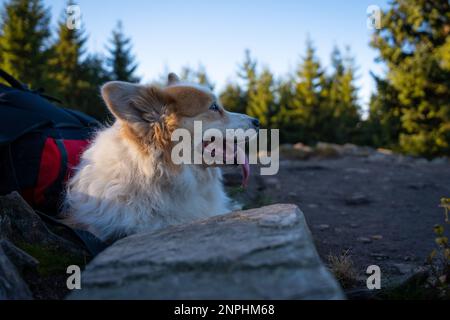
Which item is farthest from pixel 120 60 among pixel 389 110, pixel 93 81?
pixel 389 110

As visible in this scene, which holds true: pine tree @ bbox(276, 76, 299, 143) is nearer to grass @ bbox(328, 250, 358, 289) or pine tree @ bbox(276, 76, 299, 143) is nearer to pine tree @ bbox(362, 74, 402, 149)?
pine tree @ bbox(362, 74, 402, 149)

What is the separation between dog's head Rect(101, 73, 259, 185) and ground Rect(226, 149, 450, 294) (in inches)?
68.3

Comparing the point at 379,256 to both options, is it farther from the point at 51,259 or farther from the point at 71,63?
the point at 71,63

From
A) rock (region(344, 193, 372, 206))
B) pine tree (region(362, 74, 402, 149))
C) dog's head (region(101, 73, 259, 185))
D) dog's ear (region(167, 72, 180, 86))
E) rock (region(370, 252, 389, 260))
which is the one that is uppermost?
pine tree (region(362, 74, 402, 149))

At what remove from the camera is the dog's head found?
3.15 m

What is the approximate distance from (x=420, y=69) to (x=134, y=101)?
15.6m

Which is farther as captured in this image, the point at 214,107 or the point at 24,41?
the point at 24,41

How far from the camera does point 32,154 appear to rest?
3598mm

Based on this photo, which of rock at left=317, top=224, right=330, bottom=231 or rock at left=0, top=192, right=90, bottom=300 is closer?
rock at left=0, top=192, right=90, bottom=300

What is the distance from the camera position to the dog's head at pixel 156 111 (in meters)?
3.15

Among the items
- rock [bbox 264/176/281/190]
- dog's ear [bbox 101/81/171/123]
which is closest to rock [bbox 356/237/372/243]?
dog's ear [bbox 101/81/171/123]

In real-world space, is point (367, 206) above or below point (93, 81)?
below

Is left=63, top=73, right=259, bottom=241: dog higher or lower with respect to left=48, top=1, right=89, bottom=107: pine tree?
lower
